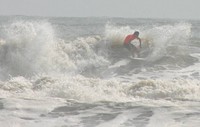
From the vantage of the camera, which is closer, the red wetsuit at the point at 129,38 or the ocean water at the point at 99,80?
the ocean water at the point at 99,80

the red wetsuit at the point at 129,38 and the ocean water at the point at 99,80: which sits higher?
the red wetsuit at the point at 129,38

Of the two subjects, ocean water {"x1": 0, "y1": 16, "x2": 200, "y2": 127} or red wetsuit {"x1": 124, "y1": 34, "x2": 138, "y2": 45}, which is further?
red wetsuit {"x1": 124, "y1": 34, "x2": 138, "y2": 45}

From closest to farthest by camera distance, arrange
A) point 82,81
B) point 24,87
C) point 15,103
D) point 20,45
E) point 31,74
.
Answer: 1. point 15,103
2. point 24,87
3. point 82,81
4. point 31,74
5. point 20,45

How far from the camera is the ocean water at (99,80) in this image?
8727 millimetres

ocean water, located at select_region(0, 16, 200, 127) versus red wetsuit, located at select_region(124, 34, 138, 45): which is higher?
red wetsuit, located at select_region(124, 34, 138, 45)

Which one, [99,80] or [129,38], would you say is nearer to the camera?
[99,80]

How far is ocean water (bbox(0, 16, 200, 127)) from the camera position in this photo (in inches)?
344

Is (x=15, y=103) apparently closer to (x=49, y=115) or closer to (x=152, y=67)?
(x=49, y=115)

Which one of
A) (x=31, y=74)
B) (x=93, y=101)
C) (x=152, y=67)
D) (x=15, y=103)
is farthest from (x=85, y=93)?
(x=152, y=67)

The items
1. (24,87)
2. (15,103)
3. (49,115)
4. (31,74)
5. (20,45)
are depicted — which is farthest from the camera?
(20,45)

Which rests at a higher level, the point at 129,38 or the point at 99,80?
the point at 129,38

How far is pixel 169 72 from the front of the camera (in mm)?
15547

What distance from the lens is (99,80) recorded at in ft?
42.1

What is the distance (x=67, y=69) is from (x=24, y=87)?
188 inches
